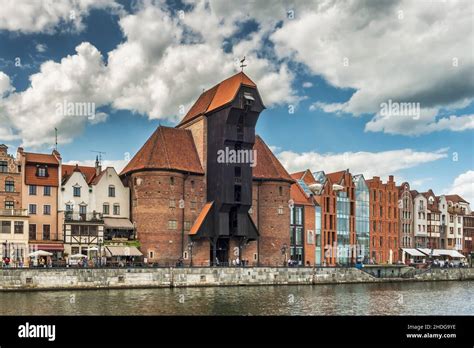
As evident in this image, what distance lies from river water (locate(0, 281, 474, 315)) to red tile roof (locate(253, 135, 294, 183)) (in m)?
21.2

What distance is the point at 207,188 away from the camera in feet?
Result: 267

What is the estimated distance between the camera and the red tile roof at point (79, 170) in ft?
255

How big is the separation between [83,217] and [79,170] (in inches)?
258

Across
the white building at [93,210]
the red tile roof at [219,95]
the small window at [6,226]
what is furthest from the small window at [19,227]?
the red tile roof at [219,95]

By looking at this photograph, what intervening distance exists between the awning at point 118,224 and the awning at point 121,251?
2.95 m

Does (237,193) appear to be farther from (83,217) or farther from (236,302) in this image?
(236,302)

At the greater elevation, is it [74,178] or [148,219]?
[74,178]

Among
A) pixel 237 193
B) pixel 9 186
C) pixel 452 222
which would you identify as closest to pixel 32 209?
pixel 9 186

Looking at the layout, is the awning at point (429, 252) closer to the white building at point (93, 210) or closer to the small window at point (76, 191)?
the white building at point (93, 210)

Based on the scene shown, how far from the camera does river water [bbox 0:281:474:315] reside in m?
45.5

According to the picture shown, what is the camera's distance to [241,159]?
79.9 meters
